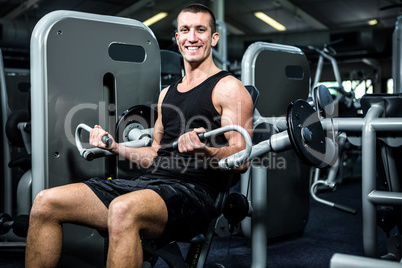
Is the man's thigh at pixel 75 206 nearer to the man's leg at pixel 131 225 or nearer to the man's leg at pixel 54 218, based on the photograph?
the man's leg at pixel 54 218

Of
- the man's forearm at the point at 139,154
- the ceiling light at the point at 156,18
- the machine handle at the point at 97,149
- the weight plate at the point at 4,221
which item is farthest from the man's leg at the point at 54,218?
the ceiling light at the point at 156,18

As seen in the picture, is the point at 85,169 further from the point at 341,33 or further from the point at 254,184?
the point at 341,33

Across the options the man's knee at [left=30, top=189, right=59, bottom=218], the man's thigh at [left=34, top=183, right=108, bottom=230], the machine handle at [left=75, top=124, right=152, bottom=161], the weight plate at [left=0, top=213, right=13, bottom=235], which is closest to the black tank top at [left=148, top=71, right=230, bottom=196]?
the machine handle at [left=75, top=124, right=152, bottom=161]

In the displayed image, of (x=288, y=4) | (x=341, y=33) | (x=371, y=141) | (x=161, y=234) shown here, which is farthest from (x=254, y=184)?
(x=288, y=4)

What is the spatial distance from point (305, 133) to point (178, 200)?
0.44 m

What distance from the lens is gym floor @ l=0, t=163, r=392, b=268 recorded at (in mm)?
2172

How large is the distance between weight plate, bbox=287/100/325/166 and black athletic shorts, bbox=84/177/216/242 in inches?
14.4

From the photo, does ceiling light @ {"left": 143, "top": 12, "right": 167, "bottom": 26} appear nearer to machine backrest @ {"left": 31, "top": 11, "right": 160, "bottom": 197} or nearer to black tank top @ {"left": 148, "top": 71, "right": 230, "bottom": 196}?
machine backrest @ {"left": 31, "top": 11, "right": 160, "bottom": 197}

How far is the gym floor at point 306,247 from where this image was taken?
2.17 m

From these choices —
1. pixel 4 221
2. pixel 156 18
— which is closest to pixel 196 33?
pixel 4 221

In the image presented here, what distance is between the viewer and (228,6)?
382 inches

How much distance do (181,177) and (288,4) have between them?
28.0 ft

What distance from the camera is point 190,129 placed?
1526 mm

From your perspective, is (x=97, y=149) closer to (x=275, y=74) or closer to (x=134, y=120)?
(x=134, y=120)
